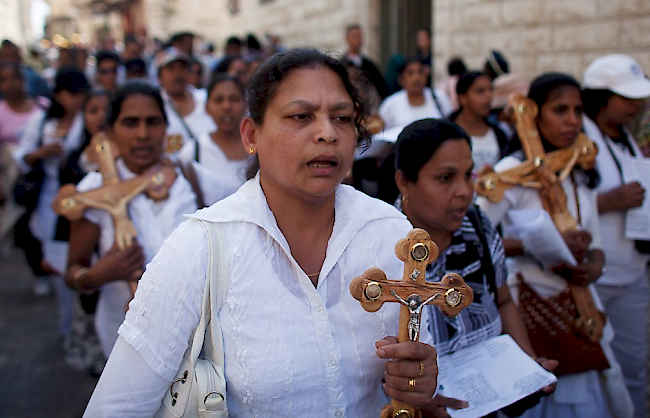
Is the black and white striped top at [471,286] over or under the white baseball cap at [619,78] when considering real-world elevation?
→ under

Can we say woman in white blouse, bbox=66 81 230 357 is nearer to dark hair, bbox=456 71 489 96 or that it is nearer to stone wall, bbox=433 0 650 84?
dark hair, bbox=456 71 489 96

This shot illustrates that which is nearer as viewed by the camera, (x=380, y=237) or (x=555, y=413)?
(x=380, y=237)

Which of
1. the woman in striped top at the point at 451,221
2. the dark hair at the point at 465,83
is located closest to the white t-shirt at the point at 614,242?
the woman in striped top at the point at 451,221

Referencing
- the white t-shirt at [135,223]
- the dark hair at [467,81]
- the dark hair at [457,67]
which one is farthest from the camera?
the dark hair at [457,67]

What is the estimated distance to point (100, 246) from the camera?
3.02m

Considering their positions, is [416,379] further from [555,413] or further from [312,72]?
[555,413]

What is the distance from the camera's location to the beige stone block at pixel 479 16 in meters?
8.43

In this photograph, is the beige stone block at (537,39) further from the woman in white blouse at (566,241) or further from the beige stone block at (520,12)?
the woman in white blouse at (566,241)

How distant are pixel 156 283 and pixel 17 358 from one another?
4123mm

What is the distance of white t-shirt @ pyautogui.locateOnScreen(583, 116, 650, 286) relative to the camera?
342cm

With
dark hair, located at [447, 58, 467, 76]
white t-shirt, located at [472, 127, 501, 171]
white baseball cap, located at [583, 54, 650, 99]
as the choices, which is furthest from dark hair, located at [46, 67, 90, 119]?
dark hair, located at [447, 58, 467, 76]

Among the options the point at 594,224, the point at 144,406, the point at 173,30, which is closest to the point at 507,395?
the point at 144,406

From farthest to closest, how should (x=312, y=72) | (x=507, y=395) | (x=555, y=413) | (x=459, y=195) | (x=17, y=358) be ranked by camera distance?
1. (x=17, y=358)
2. (x=555, y=413)
3. (x=459, y=195)
4. (x=507, y=395)
5. (x=312, y=72)

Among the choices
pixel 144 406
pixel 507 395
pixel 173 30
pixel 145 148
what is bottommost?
pixel 507 395
